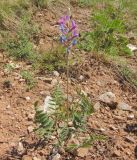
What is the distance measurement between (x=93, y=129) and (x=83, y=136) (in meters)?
0.14

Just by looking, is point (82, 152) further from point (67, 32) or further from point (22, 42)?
point (22, 42)

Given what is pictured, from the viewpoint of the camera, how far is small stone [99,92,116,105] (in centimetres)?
360

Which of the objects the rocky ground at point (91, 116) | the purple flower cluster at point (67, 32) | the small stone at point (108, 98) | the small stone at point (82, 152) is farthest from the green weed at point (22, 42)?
the small stone at point (82, 152)

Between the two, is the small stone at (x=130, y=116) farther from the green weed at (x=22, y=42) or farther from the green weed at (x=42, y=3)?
the green weed at (x=42, y=3)

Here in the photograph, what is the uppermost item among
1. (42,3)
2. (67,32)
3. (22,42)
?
(67,32)

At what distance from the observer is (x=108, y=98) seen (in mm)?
3645

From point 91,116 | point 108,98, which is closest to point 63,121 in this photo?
point 91,116

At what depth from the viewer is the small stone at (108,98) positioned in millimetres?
3604

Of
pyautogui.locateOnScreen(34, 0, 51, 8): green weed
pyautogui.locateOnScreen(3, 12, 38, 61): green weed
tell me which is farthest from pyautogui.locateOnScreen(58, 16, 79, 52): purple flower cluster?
pyautogui.locateOnScreen(34, 0, 51, 8): green weed

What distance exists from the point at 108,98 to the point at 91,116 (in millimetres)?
304

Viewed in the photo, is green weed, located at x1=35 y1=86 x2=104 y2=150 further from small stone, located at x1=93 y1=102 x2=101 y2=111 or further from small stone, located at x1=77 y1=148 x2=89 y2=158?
small stone, located at x1=93 y1=102 x2=101 y2=111

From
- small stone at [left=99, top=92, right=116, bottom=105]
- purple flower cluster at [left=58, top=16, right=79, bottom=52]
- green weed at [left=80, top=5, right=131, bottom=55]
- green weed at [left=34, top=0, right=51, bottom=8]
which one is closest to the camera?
purple flower cluster at [left=58, top=16, right=79, bottom=52]

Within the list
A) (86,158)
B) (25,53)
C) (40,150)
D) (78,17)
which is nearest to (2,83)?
(25,53)

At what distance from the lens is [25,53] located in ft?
13.4
